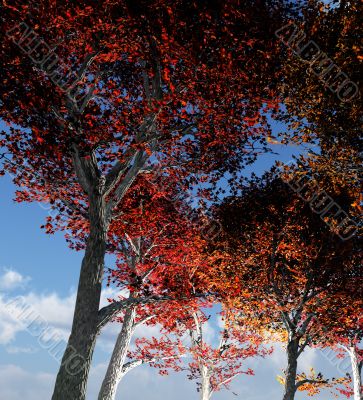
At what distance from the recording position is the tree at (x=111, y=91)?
11914 mm

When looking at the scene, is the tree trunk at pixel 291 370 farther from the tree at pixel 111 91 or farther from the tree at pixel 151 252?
the tree at pixel 111 91

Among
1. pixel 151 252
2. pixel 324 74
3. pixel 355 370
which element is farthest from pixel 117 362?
pixel 355 370

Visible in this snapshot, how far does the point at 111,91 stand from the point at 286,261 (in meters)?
11.2

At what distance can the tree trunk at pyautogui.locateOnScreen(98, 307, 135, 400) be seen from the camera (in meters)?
18.0

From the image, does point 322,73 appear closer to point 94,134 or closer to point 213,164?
point 213,164

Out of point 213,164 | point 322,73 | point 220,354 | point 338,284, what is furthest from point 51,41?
point 220,354

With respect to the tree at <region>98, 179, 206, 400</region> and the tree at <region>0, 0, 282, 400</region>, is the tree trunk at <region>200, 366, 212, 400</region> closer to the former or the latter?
the tree at <region>98, 179, 206, 400</region>

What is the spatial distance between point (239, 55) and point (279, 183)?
323 inches

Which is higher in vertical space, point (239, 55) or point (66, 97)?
point (239, 55)

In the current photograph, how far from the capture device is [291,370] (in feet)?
59.6

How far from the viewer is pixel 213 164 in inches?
634

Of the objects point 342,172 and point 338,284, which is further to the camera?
point 338,284

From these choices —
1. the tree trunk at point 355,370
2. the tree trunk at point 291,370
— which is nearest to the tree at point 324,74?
the tree trunk at point 291,370

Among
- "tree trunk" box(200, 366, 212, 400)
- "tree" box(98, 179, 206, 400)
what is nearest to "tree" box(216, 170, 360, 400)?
"tree" box(98, 179, 206, 400)
